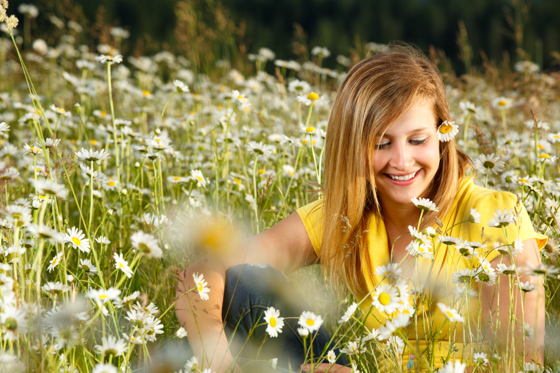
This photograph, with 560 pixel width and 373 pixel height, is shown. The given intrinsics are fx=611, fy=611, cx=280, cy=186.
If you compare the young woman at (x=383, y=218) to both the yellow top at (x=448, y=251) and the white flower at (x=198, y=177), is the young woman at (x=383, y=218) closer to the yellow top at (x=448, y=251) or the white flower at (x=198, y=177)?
the yellow top at (x=448, y=251)

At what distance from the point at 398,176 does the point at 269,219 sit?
0.83m

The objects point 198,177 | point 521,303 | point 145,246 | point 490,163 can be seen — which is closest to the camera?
point 145,246

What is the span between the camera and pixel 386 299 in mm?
1216

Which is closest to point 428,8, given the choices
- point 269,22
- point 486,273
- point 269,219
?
point 269,22

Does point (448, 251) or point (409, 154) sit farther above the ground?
point (409, 154)

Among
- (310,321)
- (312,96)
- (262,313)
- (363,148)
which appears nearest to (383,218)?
(363,148)

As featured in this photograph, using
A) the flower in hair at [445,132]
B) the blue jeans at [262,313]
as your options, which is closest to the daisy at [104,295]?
the blue jeans at [262,313]

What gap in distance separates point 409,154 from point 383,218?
33 cm

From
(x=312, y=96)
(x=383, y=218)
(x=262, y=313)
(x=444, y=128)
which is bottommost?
(x=262, y=313)

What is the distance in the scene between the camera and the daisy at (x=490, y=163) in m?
1.90

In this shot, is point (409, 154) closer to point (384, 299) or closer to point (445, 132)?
point (445, 132)

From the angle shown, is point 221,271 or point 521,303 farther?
point 221,271

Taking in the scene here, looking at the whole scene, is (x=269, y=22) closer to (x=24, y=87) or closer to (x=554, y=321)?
(x=24, y=87)

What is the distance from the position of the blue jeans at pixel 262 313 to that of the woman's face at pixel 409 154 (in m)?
0.42
